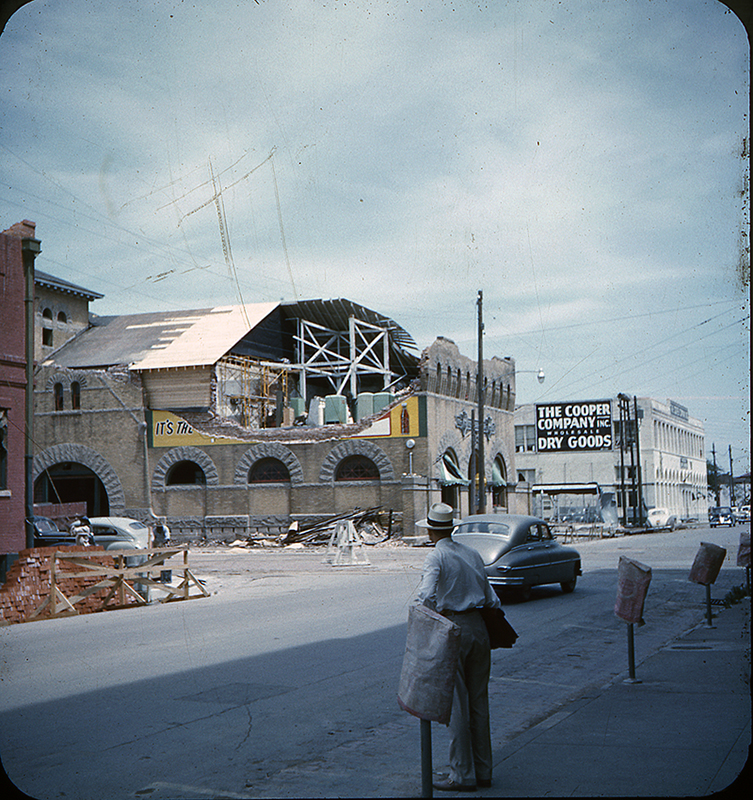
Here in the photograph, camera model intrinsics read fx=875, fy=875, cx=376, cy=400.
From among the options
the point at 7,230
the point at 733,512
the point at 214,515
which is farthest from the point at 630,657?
the point at 733,512

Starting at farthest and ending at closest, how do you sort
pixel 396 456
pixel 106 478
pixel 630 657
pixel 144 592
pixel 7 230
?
pixel 106 478, pixel 396 456, pixel 7 230, pixel 144 592, pixel 630 657

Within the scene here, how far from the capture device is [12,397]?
744 inches

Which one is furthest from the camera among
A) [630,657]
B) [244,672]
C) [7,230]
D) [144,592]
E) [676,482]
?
[676,482]

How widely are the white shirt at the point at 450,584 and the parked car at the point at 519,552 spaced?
9.86 metres

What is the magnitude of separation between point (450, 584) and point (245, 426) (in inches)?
1535

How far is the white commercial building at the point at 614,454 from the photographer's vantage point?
174ft

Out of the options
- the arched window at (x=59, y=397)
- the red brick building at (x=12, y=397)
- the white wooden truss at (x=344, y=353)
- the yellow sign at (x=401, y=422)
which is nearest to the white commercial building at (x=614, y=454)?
the white wooden truss at (x=344, y=353)

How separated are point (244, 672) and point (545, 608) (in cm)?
696

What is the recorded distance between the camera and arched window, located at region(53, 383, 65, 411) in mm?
43562

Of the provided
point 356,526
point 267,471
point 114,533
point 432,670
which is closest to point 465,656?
point 432,670

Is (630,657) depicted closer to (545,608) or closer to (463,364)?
(545,608)

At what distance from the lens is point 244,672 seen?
31.1 ft

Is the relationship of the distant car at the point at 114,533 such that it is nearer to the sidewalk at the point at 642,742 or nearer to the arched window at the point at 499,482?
the sidewalk at the point at 642,742

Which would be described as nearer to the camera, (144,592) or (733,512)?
(144,592)
